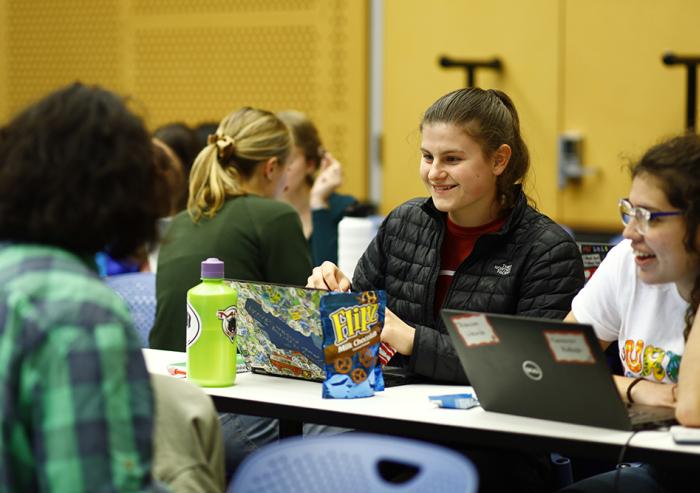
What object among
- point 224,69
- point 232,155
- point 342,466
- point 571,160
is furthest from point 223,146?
point 224,69

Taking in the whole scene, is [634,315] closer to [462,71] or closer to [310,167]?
[310,167]

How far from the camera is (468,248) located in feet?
8.52

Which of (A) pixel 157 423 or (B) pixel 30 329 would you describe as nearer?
(B) pixel 30 329

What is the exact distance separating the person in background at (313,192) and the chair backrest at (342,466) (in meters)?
2.85

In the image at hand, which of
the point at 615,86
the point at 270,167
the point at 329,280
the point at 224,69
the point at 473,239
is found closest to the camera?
the point at 329,280

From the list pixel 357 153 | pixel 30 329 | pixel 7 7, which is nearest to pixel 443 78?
pixel 357 153

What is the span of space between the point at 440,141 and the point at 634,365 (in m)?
0.74

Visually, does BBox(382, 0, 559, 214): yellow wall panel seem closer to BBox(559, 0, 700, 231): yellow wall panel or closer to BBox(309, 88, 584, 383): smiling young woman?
BBox(559, 0, 700, 231): yellow wall panel

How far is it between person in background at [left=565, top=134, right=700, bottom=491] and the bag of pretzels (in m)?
0.48

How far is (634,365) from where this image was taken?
2.16m

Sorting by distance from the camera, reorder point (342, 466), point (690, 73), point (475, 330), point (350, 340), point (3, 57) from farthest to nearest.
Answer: point (3, 57) < point (690, 73) < point (350, 340) < point (475, 330) < point (342, 466)

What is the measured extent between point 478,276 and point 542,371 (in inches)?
25.0

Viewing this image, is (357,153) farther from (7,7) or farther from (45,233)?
(45,233)

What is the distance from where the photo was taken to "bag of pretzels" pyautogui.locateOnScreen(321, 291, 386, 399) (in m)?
2.09
